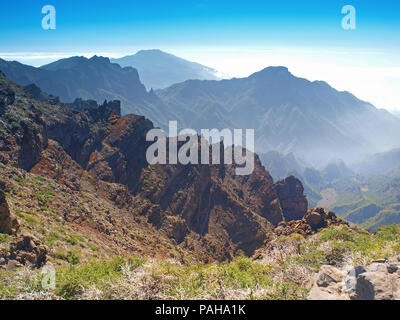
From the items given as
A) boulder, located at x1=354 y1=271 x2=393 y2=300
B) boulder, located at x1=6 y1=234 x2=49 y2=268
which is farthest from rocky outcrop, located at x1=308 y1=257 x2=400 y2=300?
boulder, located at x1=6 y1=234 x2=49 y2=268

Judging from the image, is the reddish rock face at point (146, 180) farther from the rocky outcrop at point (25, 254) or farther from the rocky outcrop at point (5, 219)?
the rocky outcrop at point (25, 254)

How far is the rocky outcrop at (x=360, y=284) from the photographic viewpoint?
7496 millimetres

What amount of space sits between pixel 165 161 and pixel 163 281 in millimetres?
42379

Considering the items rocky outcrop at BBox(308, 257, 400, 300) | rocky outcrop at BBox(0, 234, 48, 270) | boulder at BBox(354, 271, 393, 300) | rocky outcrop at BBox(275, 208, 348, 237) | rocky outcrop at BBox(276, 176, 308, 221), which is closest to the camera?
boulder at BBox(354, 271, 393, 300)

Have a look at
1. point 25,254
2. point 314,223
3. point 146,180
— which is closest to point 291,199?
point 146,180

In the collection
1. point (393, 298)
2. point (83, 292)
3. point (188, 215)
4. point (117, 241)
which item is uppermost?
point (393, 298)

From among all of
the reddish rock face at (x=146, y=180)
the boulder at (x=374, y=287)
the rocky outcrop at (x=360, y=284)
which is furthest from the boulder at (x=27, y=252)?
the reddish rock face at (x=146, y=180)

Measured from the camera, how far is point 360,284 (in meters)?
7.96

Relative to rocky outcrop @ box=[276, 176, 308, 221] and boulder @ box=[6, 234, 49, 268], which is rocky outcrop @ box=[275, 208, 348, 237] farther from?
rocky outcrop @ box=[276, 176, 308, 221]

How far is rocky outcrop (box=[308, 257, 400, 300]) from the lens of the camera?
7.50 m

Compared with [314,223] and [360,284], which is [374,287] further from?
[314,223]

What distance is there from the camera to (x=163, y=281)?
32.2 feet
